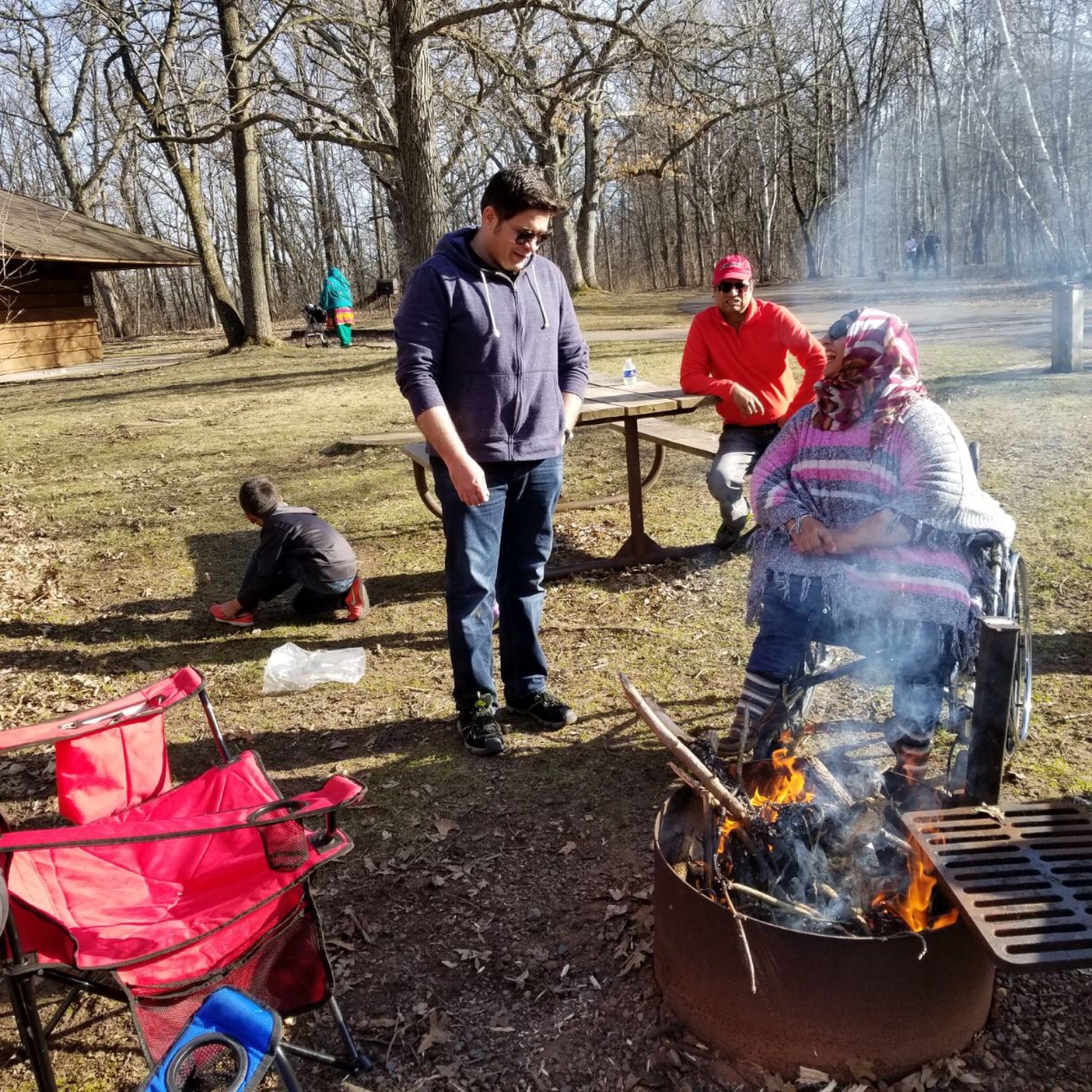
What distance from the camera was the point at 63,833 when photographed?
7.11ft

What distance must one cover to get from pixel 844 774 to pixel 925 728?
345 mm

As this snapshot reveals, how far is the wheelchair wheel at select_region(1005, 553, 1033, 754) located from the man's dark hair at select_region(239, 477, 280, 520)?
3623 mm

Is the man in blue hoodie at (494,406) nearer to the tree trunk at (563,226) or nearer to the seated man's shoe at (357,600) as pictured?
the seated man's shoe at (357,600)

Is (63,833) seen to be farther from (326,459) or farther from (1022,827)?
(326,459)

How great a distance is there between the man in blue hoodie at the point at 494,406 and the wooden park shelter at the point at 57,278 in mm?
16408

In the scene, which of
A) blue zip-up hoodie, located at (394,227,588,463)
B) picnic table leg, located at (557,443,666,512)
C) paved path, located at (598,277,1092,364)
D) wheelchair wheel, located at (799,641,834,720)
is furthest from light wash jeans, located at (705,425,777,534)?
paved path, located at (598,277,1092,364)

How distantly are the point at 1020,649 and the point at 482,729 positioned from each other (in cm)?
190

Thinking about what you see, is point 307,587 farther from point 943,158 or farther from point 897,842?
point 943,158

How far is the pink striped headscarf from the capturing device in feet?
8.92

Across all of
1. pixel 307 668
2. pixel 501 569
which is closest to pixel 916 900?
pixel 501 569

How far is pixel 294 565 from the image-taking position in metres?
4.89

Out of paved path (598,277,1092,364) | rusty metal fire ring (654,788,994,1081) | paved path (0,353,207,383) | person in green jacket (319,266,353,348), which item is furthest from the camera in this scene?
person in green jacket (319,266,353,348)

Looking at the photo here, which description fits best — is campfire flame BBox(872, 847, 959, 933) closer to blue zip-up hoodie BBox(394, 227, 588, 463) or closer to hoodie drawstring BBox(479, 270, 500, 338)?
blue zip-up hoodie BBox(394, 227, 588, 463)

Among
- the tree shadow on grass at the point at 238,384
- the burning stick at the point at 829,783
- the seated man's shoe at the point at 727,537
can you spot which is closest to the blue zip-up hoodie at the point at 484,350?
the burning stick at the point at 829,783
